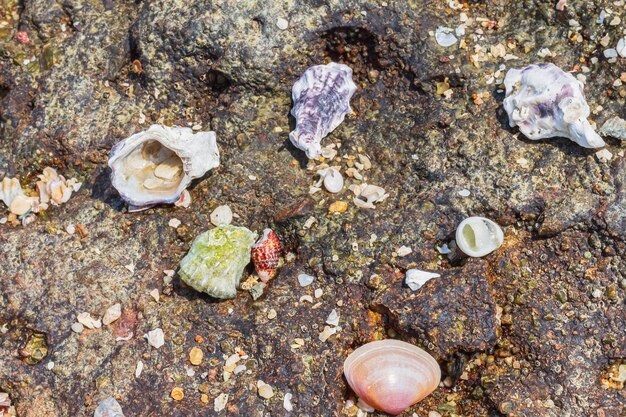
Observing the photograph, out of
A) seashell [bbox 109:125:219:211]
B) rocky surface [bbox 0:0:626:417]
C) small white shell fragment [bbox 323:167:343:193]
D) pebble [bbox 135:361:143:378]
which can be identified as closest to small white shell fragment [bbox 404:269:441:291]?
rocky surface [bbox 0:0:626:417]

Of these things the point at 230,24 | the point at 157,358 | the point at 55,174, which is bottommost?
the point at 157,358

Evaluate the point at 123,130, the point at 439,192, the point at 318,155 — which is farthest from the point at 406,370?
the point at 123,130

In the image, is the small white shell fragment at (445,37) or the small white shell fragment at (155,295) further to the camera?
the small white shell fragment at (445,37)

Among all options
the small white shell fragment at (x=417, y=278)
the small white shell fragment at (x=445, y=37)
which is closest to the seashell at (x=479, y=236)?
the small white shell fragment at (x=417, y=278)

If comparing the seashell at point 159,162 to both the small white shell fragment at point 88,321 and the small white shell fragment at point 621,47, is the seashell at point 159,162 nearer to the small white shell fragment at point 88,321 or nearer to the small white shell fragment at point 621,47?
the small white shell fragment at point 88,321

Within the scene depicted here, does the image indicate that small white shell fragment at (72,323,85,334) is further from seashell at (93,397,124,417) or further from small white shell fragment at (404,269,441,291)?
small white shell fragment at (404,269,441,291)

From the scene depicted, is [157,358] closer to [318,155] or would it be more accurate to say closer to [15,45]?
[318,155]
